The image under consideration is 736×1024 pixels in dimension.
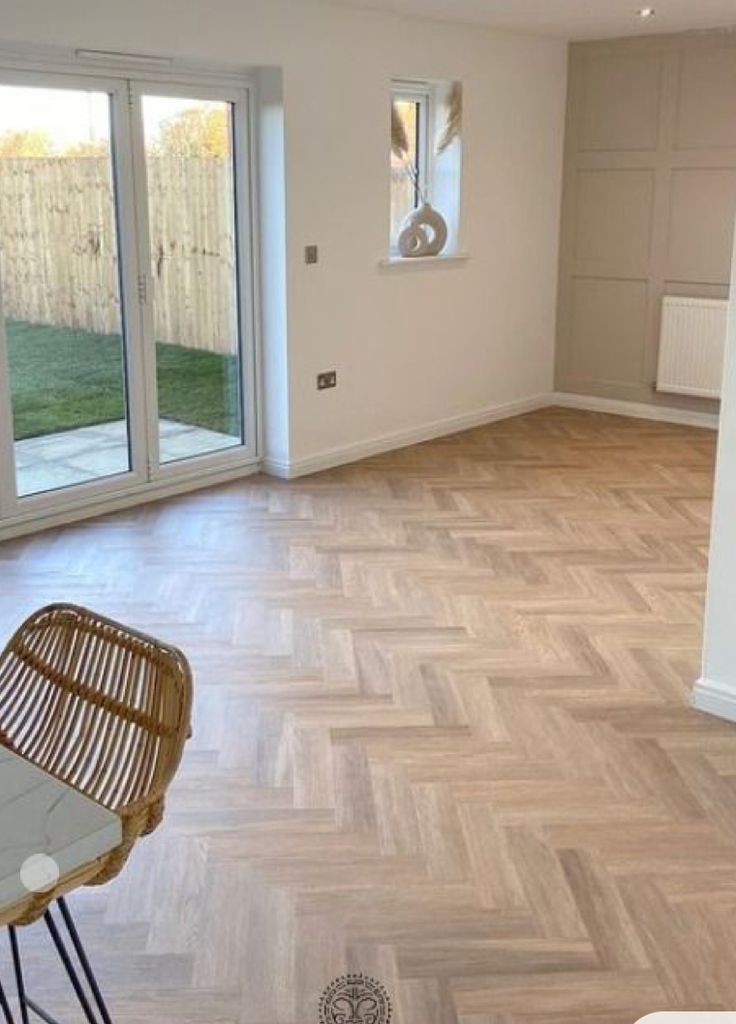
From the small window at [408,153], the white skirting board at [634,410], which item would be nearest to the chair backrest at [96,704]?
the small window at [408,153]

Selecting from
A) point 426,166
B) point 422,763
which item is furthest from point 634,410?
point 422,763

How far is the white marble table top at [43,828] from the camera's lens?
4.09ft

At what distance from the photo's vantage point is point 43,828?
4.33 ft

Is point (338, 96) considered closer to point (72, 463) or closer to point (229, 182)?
point (229, 182)

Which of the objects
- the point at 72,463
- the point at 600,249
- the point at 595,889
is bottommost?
the point at 595,889

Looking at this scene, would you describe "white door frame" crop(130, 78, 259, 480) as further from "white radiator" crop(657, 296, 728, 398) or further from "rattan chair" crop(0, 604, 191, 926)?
"rattan chair" crop(0, 604, 191, 926)

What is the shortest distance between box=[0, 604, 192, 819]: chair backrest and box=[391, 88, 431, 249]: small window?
5.33 m

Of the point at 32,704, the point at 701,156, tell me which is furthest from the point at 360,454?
the point at 32,704

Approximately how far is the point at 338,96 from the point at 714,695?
386cm

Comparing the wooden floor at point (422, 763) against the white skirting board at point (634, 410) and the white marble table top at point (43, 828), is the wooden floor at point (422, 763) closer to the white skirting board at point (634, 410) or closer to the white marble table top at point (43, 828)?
the white marble table top at point (43, 828)

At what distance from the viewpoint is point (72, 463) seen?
17.7 ft

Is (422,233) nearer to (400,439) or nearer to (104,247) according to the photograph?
(400,439)

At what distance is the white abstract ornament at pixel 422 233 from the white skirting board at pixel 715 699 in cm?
391

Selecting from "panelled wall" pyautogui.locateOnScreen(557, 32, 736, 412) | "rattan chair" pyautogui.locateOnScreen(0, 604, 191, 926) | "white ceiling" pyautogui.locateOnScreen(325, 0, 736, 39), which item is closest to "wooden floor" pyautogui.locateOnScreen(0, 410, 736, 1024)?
"rattan chair" pyautogui.locateOnScreen(0, 604, 191, 926)
